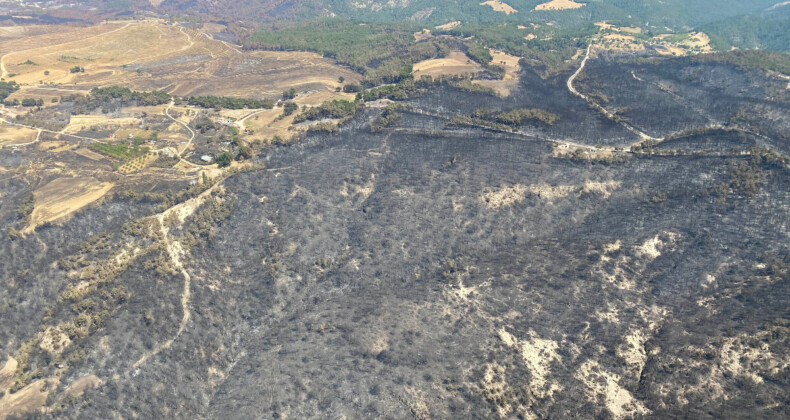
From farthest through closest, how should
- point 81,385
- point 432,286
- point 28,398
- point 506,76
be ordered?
point 506,76, point 432,286, point 81,385, point 28,398

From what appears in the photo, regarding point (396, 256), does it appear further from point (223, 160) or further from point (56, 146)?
point (56, 146)

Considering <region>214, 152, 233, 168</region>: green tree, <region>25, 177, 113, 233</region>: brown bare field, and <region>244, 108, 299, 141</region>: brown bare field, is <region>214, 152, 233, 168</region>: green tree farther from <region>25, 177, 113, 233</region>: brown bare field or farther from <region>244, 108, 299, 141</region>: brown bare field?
<region>25, 177, 113, 233</region>: brown bare field

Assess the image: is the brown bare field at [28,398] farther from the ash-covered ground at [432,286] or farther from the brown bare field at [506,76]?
the brown bare field at [506,76]

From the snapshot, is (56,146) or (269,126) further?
(269,126)

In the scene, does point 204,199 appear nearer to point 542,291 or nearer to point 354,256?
point 354,256

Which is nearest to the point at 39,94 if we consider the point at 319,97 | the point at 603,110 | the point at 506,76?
the point at 319,97

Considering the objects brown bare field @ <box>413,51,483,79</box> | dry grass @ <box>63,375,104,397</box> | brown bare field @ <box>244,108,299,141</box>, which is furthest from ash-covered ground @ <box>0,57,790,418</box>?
brown bare field @ <box>413,51,483,79</box>
